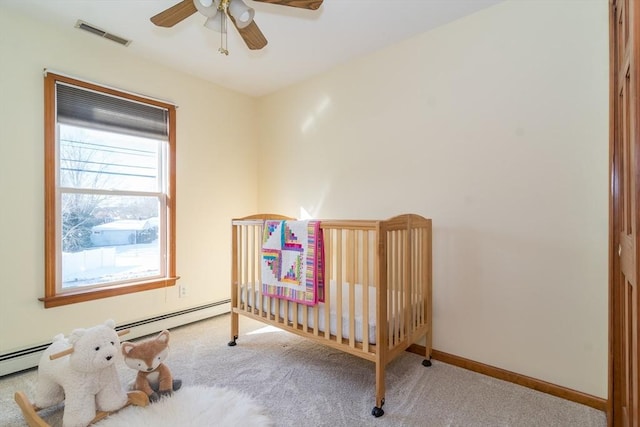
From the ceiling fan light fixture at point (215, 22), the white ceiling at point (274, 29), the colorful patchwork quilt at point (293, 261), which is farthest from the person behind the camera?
the white ceiling at point (274, 29)

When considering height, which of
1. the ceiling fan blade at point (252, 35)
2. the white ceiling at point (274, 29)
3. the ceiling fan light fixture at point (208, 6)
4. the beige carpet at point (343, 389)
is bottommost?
the beige carpet at point (343, 389)

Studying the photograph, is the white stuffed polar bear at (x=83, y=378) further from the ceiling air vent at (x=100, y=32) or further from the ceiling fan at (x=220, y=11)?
the ceiling air vent at (x=100, y=32)

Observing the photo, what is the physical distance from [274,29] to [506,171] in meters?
1.93

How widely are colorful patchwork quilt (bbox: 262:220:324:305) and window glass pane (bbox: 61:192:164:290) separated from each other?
1.32m

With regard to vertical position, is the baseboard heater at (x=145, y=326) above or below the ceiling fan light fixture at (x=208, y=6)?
below

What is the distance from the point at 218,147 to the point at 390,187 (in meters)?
1.91

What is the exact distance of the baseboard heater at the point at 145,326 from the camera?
2.03 m

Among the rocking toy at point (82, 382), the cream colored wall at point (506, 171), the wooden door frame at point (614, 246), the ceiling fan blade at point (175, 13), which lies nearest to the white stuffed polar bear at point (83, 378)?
the rocking toy at point (82, 382)

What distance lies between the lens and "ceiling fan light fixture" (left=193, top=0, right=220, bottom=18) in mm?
1436

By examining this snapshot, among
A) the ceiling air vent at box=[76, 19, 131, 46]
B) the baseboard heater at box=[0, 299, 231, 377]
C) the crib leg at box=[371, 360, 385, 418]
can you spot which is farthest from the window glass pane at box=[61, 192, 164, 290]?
the crib leg at box=[371, 360, 385, 418]

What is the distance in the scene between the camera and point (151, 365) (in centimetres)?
173

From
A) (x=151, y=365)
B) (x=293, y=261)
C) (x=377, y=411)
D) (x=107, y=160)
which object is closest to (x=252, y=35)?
(x=293, y=261)

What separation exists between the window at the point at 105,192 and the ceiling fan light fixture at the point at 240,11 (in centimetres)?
158

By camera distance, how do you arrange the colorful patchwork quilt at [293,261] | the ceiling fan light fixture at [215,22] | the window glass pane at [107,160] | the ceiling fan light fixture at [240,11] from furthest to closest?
the window glass pane at [107,160]
the colorful patchwork quilt at [293,261]
the ceiling fan light fixture at [215,22]
the ceiling fan light fixture at [240,11]
